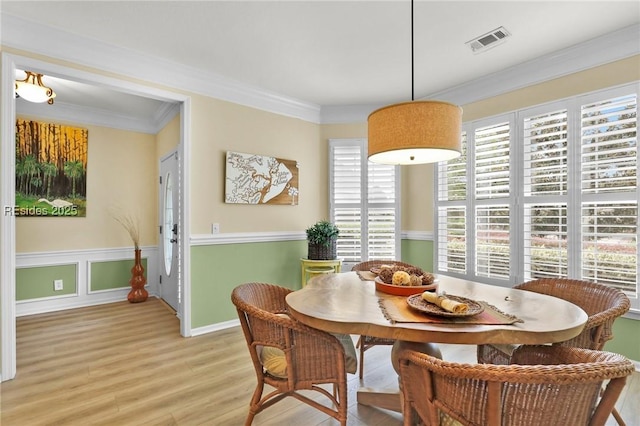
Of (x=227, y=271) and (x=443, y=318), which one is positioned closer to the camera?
(x=443, y=318)

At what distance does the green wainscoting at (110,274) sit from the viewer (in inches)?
169

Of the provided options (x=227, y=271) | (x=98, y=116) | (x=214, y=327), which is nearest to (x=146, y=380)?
(x=214, y=327)

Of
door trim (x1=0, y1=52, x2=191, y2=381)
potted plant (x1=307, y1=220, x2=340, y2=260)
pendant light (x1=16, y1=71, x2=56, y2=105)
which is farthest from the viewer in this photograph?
potted plant (x1=307, y1=220, x2=340, y2=260)

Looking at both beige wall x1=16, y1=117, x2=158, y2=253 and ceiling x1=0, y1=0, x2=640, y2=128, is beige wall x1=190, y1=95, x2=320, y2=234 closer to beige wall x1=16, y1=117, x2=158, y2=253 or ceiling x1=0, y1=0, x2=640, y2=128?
ceiling x1=0, y1=0, x2=640, y2=128

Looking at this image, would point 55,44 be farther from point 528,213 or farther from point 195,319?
point 528,213

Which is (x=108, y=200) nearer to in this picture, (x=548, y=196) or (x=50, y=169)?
(x=50, y=169)

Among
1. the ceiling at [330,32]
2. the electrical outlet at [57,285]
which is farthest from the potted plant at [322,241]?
the electrical outlet at [57,285]

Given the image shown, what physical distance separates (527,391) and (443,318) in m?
0.43

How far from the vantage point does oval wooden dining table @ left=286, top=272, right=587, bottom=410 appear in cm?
123

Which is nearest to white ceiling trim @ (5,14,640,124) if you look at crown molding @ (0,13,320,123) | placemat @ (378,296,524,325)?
crown molding @ (0,13,320,123)

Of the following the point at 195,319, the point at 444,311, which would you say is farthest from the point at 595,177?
the point at 195,319

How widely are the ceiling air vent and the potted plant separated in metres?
2.26

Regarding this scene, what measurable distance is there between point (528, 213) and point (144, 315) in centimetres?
442

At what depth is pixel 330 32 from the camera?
2.55 metres
